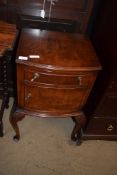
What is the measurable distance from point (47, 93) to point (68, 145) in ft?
2.03

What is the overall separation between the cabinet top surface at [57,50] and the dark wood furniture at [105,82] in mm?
96

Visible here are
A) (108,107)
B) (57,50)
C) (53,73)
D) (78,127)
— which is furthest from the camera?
(78,127)

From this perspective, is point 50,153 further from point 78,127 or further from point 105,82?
point 105,82

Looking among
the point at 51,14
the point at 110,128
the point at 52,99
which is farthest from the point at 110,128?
the point at 51,14

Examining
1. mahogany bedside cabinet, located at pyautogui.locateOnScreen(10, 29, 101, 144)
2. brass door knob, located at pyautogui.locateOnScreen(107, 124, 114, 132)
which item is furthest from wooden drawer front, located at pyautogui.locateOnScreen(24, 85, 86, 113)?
brass door knob, located at pyautogui.locateOnScreen(107, 124, 114, 132)

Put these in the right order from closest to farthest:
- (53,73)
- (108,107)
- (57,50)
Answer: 1. (53,73)
2. (57,50)
3. (108,107)

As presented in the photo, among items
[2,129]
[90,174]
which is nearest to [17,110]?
[2,129]

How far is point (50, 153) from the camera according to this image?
1475 millimetres

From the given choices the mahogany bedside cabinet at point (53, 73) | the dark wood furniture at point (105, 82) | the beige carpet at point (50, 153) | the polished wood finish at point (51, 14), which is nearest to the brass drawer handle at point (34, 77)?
the mahogany bedside cabinet at point (53, 73)

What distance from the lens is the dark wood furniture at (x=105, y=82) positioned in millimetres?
1139

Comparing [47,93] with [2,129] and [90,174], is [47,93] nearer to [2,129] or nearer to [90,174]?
[2,129]

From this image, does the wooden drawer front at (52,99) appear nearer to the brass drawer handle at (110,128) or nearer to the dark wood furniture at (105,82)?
the dark wood furniture at (105,82)

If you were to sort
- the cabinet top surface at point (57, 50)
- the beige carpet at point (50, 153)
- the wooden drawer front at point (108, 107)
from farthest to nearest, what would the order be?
1. the beige carpet at point (50, 153)
2. the wooden drawer front at point (108, 107)
3. the cabinet top surface at point (57, 50)

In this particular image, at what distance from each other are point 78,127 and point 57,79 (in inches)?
20.2
